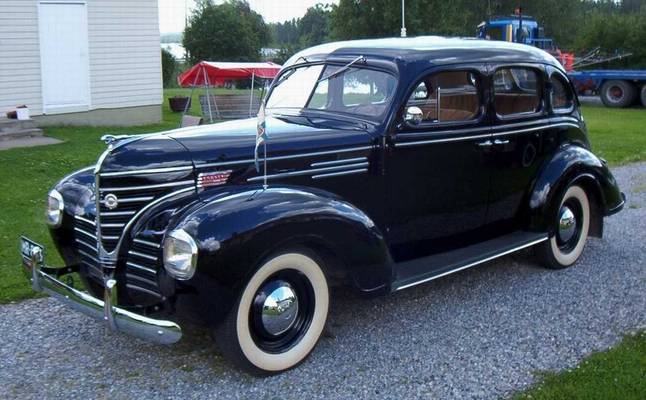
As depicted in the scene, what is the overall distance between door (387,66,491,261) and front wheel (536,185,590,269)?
85cm

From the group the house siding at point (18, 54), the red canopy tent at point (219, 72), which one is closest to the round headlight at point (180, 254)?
the house siding at point (18, 54)

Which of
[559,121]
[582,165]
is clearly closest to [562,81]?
[559,121]

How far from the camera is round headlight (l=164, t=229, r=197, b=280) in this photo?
11.9ft

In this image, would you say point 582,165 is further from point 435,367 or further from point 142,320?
point 142,320

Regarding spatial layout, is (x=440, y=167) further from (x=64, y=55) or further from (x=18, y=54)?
(x=64, y=55)

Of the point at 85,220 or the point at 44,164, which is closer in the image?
the point at 85,220

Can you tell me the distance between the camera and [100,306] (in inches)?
149

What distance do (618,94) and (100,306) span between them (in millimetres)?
21836

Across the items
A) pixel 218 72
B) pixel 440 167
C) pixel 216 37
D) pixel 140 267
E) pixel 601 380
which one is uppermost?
pixel 216 37

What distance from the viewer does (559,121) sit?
5988 mm

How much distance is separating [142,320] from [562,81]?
4337 millimetres

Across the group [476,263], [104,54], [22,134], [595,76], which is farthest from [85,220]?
[595,76]

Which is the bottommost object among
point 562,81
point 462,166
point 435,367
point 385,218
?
point 435,367

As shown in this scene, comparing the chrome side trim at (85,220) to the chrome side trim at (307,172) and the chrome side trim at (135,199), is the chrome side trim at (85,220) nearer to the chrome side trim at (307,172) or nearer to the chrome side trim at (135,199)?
the chrome side trim at (135,199)
